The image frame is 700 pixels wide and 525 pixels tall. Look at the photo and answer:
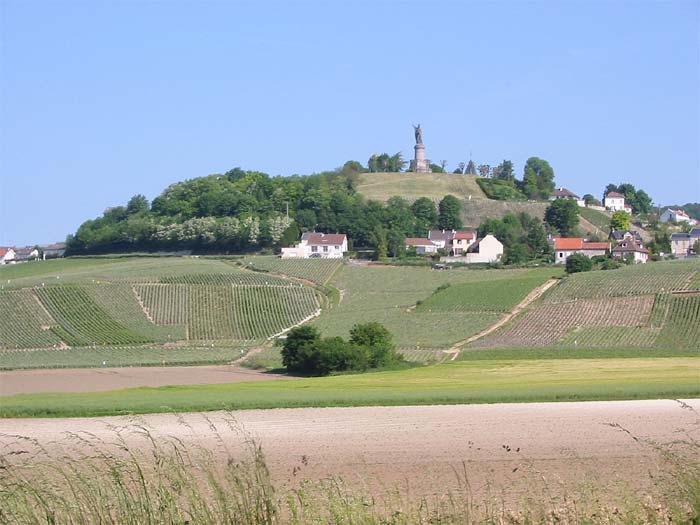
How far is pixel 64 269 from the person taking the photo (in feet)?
370

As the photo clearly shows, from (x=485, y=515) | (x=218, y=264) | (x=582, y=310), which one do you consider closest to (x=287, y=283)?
(x=218, y=264)

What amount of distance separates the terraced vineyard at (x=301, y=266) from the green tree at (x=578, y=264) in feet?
70.3

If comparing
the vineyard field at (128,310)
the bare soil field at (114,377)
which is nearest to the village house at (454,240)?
the vineyard field at (128,310)

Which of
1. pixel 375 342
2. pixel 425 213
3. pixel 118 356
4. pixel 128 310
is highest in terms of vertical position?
pixel 425 213

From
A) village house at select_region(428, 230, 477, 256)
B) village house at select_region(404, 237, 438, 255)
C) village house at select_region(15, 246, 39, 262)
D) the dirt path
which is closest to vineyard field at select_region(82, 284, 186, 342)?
the dirt path

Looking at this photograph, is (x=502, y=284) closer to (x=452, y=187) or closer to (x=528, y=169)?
(x=452, y=187)

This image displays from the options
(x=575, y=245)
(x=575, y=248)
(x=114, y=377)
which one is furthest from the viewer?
(x=575, y=245)

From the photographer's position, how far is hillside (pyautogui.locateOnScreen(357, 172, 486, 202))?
16200 centimetres

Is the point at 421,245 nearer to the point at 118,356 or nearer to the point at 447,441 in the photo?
the point at 118,356

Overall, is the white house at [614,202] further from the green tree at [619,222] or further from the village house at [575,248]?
the village house at [575,248]

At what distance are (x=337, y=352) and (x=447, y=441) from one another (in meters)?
30.5

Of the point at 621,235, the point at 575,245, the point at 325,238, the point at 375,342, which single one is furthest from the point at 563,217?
the point at 375,342

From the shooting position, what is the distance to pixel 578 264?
95188 mm

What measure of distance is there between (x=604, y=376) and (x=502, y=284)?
46486 millimetres
